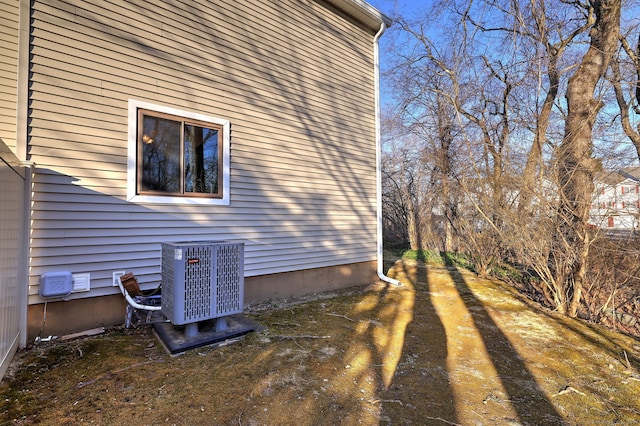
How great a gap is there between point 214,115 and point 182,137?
0.58 m

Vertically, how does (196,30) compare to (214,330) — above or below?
above

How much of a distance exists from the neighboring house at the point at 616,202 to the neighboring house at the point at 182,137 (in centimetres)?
373

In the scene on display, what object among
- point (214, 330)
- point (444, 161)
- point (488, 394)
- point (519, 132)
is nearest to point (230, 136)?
point (214, 330)

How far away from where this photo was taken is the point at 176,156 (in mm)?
4043

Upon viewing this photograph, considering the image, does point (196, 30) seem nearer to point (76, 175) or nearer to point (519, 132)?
point (76, 175)

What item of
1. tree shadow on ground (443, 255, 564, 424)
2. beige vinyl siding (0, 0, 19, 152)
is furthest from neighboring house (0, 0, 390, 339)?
tree shadow on ground (443, 255, 564, 424)

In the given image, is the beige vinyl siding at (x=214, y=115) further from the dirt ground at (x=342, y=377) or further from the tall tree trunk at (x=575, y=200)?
the tall tree trunk at (x=575, y=200)

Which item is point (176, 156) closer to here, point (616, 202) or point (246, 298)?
point (246, 298)

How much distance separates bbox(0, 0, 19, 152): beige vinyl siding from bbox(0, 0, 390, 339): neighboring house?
11 mm

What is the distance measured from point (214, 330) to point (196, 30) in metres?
3.90

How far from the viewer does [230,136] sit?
4551 mm

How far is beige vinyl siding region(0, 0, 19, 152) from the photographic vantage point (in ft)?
9.98

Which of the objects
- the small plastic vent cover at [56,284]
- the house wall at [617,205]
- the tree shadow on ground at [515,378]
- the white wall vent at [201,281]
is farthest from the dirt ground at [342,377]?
the house wall at [617,205]

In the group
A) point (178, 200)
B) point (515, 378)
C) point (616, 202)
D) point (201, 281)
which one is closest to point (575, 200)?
point (616, 202)
